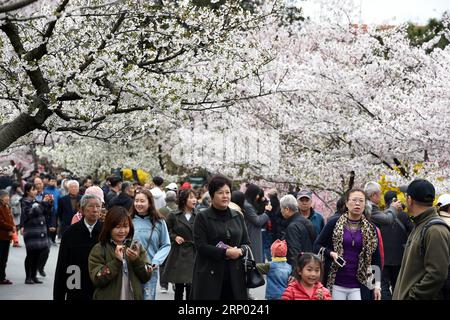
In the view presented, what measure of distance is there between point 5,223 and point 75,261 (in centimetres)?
703

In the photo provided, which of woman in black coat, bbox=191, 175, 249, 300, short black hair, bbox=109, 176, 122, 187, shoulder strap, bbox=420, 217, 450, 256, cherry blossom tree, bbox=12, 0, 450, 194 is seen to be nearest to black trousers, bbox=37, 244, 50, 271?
short black hair, bbox=109, 176, 122, 187

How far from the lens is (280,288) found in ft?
30.9

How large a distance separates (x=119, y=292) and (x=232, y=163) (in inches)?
764

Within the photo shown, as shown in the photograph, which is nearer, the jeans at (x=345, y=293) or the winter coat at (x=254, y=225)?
the jeans at (x=345, y=293)

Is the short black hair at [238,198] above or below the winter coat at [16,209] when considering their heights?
below

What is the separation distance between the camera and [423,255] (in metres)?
6.55

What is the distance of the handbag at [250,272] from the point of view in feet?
26.3

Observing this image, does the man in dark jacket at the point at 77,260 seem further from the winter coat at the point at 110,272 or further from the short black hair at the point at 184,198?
the short black hair at the point at 184,198

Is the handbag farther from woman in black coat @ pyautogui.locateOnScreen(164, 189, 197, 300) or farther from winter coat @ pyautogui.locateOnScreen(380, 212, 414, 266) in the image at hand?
winter coat @ pyautogui.locateOnScreen(380, 212, 414, 266)

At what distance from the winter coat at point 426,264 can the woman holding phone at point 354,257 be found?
1.69 m

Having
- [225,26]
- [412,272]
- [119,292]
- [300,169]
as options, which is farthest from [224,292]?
[300,169]

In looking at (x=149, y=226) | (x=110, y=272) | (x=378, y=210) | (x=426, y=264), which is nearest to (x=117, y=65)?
(x=149, y=226)

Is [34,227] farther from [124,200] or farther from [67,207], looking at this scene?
[67,207]

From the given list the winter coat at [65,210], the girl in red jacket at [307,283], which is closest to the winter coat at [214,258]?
the girl in red jacket at [307,283]
